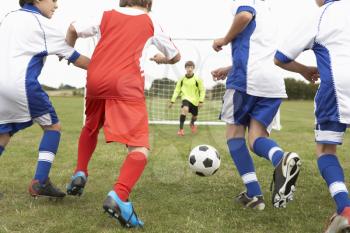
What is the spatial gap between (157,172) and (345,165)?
104 inches

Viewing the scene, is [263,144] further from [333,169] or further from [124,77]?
[124,77]

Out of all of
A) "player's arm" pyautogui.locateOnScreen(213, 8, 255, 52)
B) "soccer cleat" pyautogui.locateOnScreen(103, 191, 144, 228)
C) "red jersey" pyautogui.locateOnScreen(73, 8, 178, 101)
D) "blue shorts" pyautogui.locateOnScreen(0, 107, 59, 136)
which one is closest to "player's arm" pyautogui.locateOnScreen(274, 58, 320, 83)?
"player's arm" pyautogui.locateOnScreen(213, 8, 255, 52)

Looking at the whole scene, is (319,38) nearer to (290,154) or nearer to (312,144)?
(290,154)

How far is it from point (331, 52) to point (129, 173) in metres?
1.64

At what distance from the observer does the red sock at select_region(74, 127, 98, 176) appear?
12.8 ft

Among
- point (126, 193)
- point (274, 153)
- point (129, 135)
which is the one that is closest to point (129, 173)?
point (126, 193)

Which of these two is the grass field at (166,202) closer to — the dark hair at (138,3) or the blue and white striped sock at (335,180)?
the blue and white striped sock at (335,180)

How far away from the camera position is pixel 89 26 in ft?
11.3

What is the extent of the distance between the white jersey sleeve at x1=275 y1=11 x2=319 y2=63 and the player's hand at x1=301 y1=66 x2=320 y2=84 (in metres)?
0.28

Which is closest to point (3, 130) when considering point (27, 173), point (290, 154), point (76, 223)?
point (76, 223)

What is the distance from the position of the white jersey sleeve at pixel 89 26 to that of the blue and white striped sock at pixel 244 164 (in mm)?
1562

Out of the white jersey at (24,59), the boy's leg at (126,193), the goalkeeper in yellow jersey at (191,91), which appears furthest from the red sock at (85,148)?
the goalkeeper in yellow jersey at (191,91)

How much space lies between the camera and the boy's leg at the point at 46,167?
3.91 m

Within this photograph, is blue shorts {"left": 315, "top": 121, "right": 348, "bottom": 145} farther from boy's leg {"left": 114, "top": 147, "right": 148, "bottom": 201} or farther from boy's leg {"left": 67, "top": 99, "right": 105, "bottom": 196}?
boy's leg {"left": 67, "top": 99, "right": 105, "bottom": 196}
